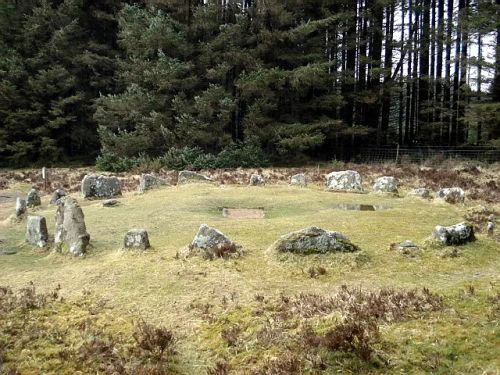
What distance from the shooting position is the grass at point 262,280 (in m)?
4.25

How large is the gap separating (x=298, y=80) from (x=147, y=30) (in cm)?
959

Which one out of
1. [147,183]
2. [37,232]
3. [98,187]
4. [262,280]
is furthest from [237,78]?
[262,280]

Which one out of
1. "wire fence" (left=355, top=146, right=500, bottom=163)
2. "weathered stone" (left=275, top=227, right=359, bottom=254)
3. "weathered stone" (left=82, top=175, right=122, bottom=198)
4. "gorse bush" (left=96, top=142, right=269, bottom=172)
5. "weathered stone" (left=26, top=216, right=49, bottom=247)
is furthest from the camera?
"gorse bush" (left=96, top=142, right=269, bottom=172)

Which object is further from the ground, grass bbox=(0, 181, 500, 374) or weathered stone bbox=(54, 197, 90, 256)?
weathered stone bbox=(54, 197, 90, 256)

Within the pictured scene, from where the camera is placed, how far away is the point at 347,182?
50.3ft

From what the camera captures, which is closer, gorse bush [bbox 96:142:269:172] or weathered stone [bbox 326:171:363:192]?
weathered stone [bbox 326:171:363:192]

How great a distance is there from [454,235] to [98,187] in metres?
11.3

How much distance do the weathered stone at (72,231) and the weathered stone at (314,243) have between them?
11.8 feet

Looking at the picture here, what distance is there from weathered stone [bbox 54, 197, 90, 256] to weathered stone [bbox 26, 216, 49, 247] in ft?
1.13

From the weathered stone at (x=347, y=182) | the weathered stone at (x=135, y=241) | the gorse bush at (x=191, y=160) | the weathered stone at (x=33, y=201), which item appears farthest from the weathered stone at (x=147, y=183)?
the gorse bush at (x=191, y=160)

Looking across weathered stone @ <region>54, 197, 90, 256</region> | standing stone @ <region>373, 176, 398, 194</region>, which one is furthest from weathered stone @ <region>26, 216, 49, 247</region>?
standing stone @ <region>373, 176, 398, 194</region>

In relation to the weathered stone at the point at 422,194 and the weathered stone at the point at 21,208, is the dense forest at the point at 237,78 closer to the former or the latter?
the weathered stone at the point at 422,194

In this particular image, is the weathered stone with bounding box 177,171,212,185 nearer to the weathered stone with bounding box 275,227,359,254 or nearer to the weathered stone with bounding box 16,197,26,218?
the weathered stone with bounding box 16,197,26,218

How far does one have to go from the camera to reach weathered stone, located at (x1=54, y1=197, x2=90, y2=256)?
807 cm
